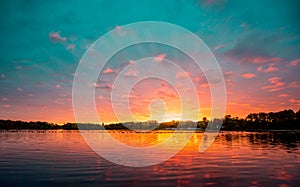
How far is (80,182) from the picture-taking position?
57.0ft

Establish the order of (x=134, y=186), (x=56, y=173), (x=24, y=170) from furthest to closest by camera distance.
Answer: (x=24, y=170), (x=56, y=173), (x=134, y=186)

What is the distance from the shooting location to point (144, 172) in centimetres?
2186

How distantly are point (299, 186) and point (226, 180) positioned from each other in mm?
4870

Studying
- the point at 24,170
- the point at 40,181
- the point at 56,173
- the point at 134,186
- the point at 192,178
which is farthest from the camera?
the point at 24,170

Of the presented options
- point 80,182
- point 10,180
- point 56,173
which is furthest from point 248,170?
point 10,180

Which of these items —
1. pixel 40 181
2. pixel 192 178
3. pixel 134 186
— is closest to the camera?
pixel 134 186

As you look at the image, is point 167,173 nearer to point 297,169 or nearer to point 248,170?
point 248,170

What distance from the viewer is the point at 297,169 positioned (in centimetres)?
2380

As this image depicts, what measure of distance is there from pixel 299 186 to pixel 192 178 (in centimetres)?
745

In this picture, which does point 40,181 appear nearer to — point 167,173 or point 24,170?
point 24,170

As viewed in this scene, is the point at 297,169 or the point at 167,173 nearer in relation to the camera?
the point at 167,173

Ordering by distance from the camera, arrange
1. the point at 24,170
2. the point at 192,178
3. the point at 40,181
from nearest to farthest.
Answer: the point at 40,181, the point at 192,178, the point at 24,170

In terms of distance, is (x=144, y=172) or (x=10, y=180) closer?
(x=10, y=180)

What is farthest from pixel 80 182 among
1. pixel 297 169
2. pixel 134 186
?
pixel 297 169
